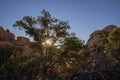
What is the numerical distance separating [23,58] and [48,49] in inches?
187

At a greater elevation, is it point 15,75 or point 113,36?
point 113,36

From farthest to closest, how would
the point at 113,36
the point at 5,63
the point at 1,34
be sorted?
the point at 1,34 → the point at 113,36 → the point at 5,63

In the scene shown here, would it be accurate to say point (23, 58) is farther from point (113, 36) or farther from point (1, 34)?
point (1, 34)

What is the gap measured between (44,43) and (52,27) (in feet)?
8.34

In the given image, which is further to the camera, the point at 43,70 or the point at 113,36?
the point at 113,36

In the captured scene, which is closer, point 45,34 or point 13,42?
point 45,34

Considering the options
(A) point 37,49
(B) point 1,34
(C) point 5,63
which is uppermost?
(B) point 1,34

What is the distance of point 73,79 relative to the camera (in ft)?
33.3

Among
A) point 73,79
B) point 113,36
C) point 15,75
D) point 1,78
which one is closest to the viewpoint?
point 73,79

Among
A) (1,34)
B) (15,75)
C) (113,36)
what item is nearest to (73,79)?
(15,75)

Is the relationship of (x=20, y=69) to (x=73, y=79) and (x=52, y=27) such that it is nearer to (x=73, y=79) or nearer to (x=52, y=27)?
(x=52, y=27)

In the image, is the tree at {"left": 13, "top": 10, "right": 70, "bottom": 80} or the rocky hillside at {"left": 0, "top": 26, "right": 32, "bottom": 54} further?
the rocky hillside at {"left": 0, "top": 26, "right": 32, "bottom": 54}

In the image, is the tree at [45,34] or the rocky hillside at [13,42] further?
the rocky hillside at [13,42]

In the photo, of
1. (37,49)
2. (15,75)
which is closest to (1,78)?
(15,75)
